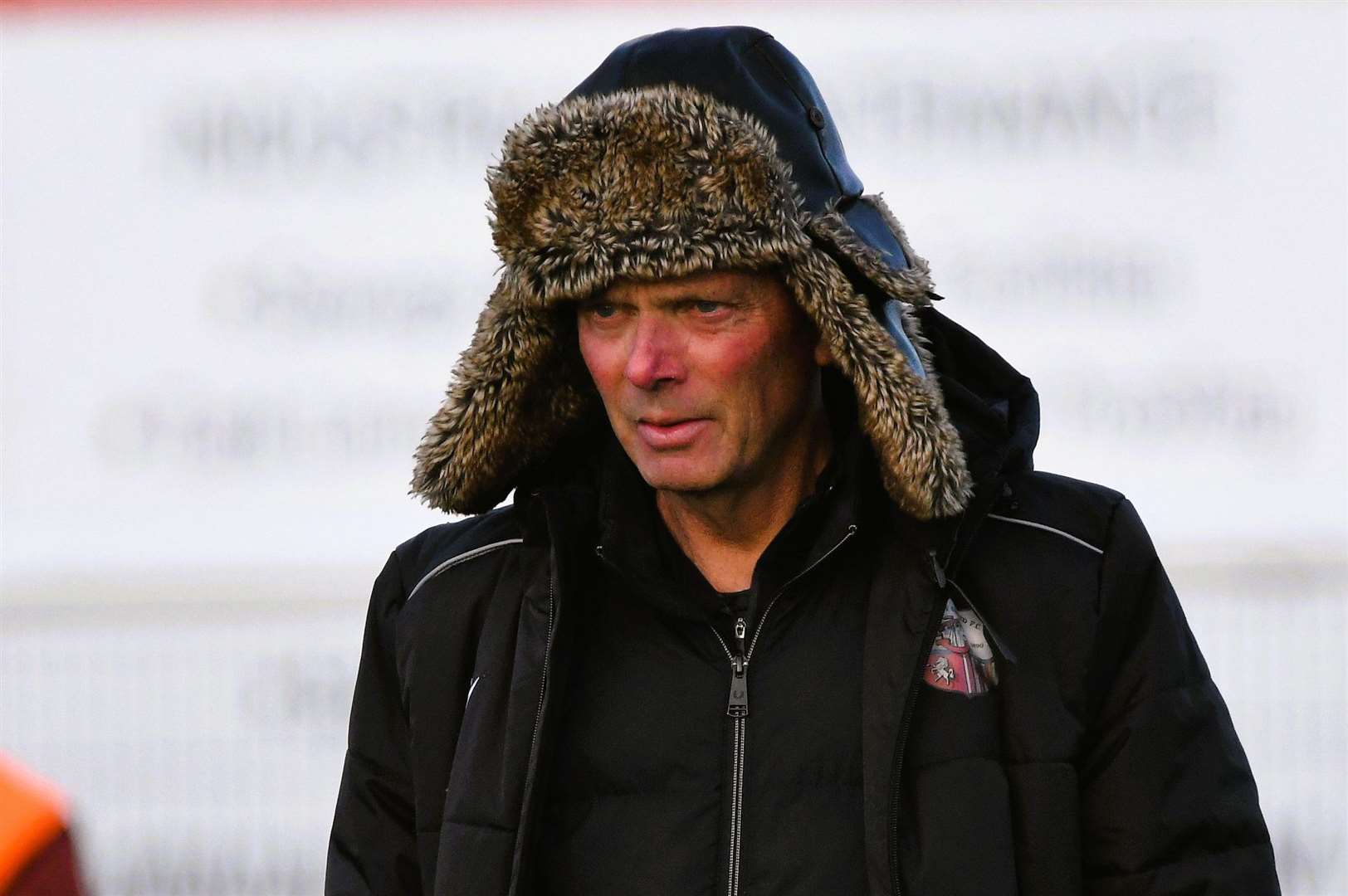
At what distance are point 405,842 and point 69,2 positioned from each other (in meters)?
3.12

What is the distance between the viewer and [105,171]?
4.75 metres

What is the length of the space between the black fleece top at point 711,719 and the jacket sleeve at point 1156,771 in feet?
0.86

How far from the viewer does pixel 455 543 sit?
7.79 ft

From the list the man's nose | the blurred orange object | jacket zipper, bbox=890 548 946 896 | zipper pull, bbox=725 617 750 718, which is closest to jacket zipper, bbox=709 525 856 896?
zipper pull, bbox=725 617 750 718

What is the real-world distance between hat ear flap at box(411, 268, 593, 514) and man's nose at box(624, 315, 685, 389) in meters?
0.19

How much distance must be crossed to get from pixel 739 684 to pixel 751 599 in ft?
0.33

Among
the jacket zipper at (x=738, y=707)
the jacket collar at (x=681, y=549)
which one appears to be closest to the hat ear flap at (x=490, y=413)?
the jacket collar at (x=681, y=549)

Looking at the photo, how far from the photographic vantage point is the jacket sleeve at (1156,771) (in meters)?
2.08

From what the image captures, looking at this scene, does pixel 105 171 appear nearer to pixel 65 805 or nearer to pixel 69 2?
pixel 69 2

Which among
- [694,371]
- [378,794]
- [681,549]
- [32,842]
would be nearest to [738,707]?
[681,549]

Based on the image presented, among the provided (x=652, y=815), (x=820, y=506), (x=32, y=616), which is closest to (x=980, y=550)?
(x=820, y=506)

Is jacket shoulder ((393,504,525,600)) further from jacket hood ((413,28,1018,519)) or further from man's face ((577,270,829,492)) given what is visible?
man's face ((577,270,829,492))

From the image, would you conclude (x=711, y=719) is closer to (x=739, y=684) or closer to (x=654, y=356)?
(x=739, y=684)

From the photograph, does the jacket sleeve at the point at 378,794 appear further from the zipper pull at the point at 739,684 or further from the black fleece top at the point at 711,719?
the zipper pull at the point at 739,684
